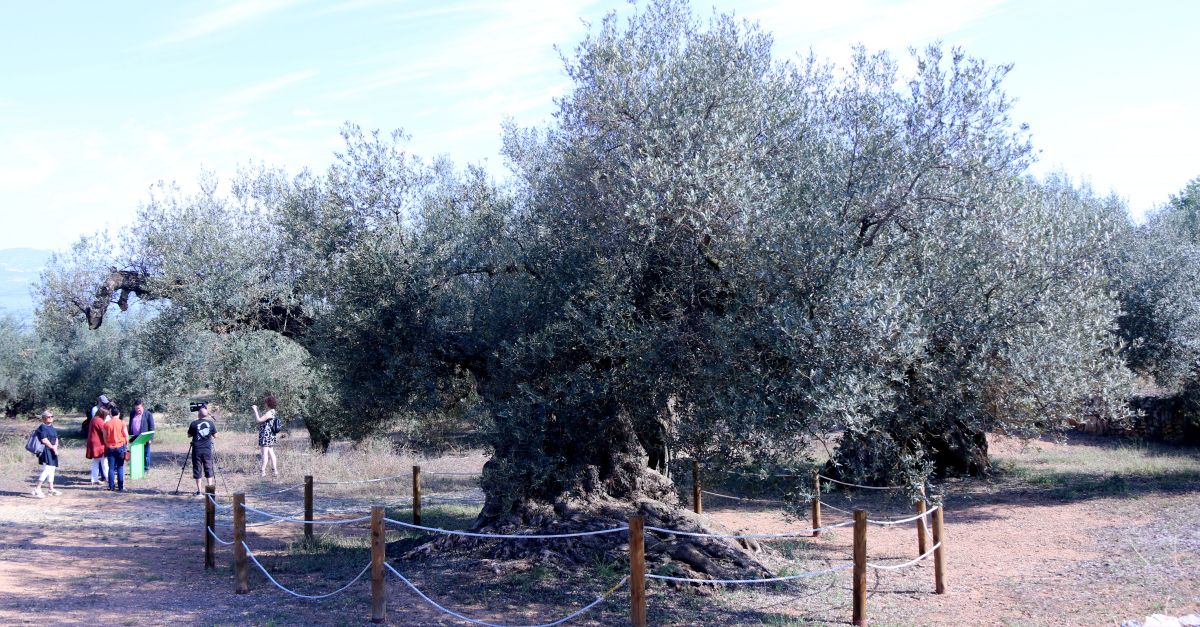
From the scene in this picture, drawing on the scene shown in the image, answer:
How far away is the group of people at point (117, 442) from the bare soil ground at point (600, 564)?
1.85ft

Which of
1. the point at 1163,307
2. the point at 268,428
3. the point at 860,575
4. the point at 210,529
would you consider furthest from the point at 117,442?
the point at 1163,307

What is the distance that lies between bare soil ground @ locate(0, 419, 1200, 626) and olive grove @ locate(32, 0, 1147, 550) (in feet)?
5.16

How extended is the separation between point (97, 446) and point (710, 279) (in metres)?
15.4

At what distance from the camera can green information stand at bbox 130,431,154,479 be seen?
18.8 meters

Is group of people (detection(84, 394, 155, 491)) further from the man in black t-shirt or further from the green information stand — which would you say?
the man in black t-shirt

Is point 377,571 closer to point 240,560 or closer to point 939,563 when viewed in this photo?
point 240,560

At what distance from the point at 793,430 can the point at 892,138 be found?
10.6 ft

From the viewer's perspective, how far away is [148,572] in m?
10.8

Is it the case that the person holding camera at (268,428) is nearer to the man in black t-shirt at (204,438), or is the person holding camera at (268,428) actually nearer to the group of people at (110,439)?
the man in black t-shirt at (204,438)

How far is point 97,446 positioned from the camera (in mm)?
17875

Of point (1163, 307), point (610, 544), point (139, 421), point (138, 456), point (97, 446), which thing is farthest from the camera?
point (138, 456)

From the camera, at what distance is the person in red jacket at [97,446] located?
17388 mm

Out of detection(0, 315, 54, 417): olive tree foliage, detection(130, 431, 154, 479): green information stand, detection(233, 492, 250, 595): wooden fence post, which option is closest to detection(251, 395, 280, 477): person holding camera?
detection(130, 431, 154, 479): green information stand

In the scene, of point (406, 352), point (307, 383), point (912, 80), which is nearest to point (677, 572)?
point (406, 352)
